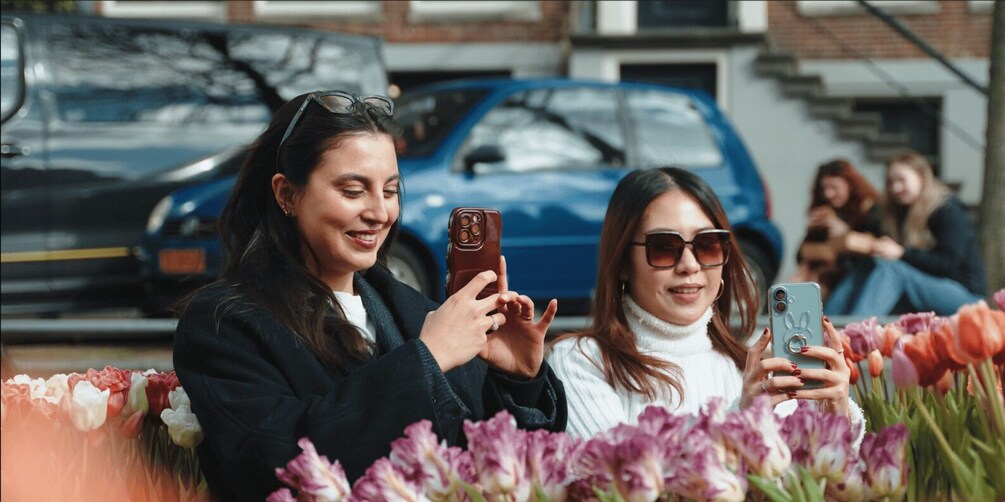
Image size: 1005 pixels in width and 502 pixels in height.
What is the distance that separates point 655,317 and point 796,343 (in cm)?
68

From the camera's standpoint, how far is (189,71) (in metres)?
9.41

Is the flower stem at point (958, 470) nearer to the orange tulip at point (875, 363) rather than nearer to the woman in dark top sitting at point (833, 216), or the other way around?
the orange tulip at point (875, 363)

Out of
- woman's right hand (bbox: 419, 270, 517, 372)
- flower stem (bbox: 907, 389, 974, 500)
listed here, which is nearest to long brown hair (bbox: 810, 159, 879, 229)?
flower stem (bbox: 907, 389, 974, 500)

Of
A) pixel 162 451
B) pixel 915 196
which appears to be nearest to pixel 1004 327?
pixel 162 451

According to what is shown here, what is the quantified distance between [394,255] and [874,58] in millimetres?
10140

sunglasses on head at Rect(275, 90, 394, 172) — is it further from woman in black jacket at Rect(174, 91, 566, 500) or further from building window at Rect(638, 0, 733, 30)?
building window at Rect(638, 0, 733, 30)

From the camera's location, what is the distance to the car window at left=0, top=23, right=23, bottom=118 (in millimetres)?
8609

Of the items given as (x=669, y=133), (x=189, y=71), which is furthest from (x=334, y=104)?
(x=669, y=133)

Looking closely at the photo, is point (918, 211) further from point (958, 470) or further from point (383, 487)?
point (383, 487)

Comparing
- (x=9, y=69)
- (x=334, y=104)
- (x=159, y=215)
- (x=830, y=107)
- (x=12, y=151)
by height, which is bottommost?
(x=830, y=107)

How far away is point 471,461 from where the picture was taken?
1890mm

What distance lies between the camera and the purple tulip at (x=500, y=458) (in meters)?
1.83

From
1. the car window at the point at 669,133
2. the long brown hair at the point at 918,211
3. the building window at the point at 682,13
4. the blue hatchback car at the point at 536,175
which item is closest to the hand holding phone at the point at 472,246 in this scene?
the long brown hair at the point at 918,211

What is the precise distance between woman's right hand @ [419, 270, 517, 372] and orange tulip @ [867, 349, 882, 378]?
104 cm
